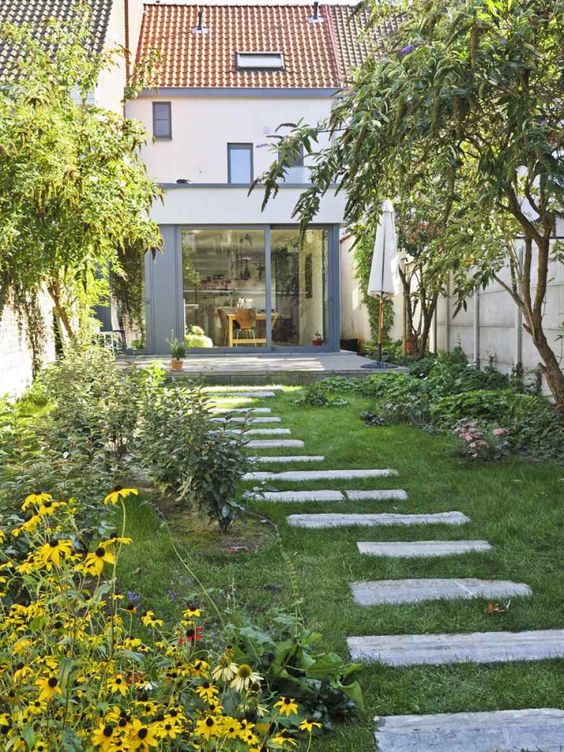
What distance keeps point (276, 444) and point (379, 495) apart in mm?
1835

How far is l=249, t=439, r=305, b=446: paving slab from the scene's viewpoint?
6.57m

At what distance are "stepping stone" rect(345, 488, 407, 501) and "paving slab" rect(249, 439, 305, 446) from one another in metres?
1.58

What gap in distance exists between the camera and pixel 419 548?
390 centimetres

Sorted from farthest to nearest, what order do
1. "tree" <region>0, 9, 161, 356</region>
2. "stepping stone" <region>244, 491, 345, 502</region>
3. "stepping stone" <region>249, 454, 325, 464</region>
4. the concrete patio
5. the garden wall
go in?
the concrete patio, the garden wall, "tree" <region>0, 9, 161, 356</region>, "stepping stone" <region>249, 454, 325, 464</region>, "stepping stone" <region>244, 491, 345, 502</region>

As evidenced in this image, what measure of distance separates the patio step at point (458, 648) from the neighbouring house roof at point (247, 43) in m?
15.0

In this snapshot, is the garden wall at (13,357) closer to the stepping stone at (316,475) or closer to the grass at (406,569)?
the stepping stone at (316,475)

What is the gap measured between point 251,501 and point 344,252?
13.8 meters

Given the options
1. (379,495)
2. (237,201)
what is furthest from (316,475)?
(237,201)

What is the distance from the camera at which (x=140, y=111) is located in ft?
52.2

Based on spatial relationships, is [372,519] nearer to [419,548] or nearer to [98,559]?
[419,548]

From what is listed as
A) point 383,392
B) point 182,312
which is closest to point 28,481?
point 383,392

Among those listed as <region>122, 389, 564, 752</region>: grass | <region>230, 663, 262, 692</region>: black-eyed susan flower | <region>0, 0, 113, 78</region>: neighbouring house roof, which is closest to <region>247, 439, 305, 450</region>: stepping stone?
<region>122, 389, 564, 752</region>: grass

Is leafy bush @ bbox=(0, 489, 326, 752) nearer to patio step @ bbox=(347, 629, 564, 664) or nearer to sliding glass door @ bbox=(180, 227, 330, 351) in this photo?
patio step @ bbox=(347, 629, 564, 664)

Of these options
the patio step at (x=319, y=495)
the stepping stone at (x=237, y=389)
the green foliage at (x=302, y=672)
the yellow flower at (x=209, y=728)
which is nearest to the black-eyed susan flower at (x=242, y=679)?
the yellow flower at (x=209, y=728)
